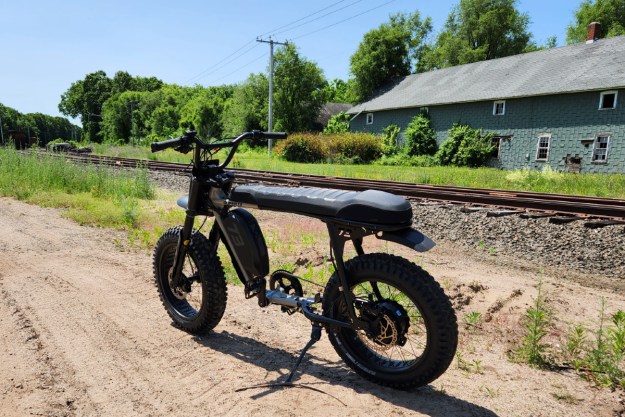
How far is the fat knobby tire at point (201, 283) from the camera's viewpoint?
3.35 meters

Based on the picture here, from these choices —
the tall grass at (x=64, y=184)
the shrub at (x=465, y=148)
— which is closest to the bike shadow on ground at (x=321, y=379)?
the tall grass at (x=64, y=184)

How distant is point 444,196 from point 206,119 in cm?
4972

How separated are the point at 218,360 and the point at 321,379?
32.2 inches

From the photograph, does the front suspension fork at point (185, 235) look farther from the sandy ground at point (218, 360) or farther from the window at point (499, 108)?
the window at point (499, 108)

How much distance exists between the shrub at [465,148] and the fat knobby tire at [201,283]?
2776 cm

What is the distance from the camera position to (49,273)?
5.02 m

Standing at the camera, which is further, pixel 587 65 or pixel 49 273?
pixel 587 65

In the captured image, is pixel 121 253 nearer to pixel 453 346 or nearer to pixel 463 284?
pixel 463 284

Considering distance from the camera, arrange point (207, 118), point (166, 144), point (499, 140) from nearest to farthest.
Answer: point (166, 144) → point (499, 140) → point (207, 118)

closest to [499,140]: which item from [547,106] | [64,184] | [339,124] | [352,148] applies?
[547,106]

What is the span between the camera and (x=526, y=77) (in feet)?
92.3

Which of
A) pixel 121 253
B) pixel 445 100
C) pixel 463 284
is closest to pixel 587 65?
pixel 445 100

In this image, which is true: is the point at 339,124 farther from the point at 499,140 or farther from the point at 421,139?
the point at 499,140

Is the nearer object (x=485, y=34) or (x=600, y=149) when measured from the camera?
(x=600, y=149)
